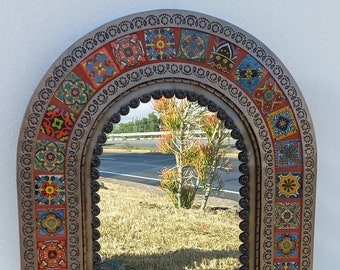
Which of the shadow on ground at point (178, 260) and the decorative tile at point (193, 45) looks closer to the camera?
the decorative tile at point (193, 45)

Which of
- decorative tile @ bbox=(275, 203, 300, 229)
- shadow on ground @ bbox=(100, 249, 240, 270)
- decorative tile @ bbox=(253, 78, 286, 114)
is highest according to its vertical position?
decorative tile @ bbox=(253, 78, 286, 114)

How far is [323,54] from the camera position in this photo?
789 mm

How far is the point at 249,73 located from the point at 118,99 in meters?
0.28

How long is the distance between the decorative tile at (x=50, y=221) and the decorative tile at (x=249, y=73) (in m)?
0.46

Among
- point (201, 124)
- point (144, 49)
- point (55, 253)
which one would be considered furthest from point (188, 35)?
point (55, 253)

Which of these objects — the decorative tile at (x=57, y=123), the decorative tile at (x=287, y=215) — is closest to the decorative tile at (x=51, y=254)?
the decorative tile at (x=57, y=123)

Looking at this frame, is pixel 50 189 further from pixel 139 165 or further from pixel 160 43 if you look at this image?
pixel 160 43

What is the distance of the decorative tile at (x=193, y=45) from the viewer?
706 mm

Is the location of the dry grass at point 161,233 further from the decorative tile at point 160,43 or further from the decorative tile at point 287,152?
the decorative tile at point 160,43

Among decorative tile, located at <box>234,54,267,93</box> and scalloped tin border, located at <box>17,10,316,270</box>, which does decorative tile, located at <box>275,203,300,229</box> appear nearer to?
scalloped tin border, located at <box>17,10,316,270</box>

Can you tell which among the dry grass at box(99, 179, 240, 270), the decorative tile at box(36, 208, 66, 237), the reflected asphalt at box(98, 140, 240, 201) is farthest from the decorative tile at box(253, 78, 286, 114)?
the decorative tile at box(36, 208, 66, 237)

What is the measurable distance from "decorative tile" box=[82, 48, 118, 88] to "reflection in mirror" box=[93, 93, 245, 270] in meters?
0.11

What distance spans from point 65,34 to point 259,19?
42cm

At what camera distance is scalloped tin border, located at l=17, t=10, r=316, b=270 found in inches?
27.2
